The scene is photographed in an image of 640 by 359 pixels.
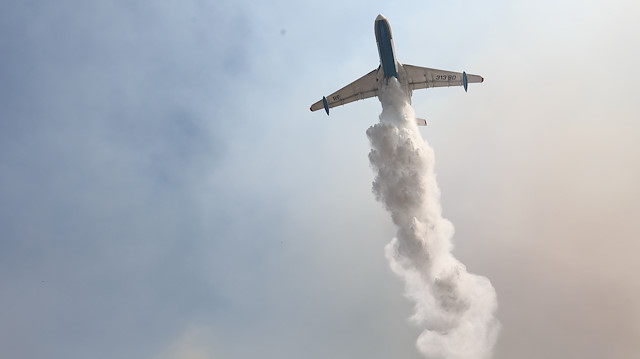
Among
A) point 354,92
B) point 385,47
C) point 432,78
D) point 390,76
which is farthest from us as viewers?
point 354,92

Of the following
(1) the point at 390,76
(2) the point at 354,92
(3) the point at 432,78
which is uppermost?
(2) the point at 354,92

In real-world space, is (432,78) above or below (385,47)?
above

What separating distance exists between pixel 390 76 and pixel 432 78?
297 inches

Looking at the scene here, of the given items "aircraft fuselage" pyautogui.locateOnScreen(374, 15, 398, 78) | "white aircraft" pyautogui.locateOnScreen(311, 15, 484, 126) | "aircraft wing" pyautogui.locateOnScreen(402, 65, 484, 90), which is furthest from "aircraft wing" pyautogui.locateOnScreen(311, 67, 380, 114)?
"aircraft wing" pyautogui.locateOnScreen(402, 65, 484, 90)

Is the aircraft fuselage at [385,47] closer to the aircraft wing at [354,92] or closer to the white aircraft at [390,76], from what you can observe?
the white aircraft at [390,76]

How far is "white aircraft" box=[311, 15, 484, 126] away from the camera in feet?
253

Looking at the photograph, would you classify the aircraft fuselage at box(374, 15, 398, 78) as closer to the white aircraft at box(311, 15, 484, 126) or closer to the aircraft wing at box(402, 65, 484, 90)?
the white aircraft at box(311, 15, 484, 126)

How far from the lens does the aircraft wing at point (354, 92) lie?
82.8m

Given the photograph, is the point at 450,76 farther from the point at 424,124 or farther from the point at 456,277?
the point at 456,277

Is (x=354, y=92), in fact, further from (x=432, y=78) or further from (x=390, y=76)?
(x=432, y=78)

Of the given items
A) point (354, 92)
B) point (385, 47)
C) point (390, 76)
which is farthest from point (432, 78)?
point (354, 92)

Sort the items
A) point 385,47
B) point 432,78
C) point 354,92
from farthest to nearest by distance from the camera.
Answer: point 354,92
point 432,78
point 385,47

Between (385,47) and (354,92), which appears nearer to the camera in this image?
(385,47)

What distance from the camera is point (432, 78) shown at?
82188 millimetres
